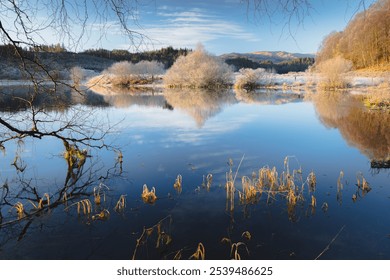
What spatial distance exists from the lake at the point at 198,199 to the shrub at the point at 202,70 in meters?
31.0

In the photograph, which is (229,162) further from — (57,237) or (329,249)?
(57,237)

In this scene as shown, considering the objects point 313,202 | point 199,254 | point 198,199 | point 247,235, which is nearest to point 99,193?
point 198,199

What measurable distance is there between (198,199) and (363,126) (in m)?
10.8

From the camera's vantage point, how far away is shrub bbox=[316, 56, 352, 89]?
108ft

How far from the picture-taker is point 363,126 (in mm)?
14422

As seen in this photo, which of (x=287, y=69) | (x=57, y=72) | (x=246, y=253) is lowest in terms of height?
(x=246, y=253)

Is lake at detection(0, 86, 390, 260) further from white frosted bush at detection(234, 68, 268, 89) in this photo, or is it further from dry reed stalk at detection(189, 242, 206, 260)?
white frosted bush at detection(234, 68, 268, 89)

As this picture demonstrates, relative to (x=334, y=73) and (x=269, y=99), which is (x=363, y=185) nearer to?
(x=269, y=99)

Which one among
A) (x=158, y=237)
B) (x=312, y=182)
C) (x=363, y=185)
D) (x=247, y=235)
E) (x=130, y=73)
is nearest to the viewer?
(x=158, y=237)

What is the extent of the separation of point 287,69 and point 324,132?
353ft

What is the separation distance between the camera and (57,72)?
14.9 ft

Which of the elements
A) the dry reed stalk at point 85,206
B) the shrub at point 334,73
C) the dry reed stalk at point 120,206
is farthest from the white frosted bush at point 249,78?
the dry reed stalk at point 85,206
